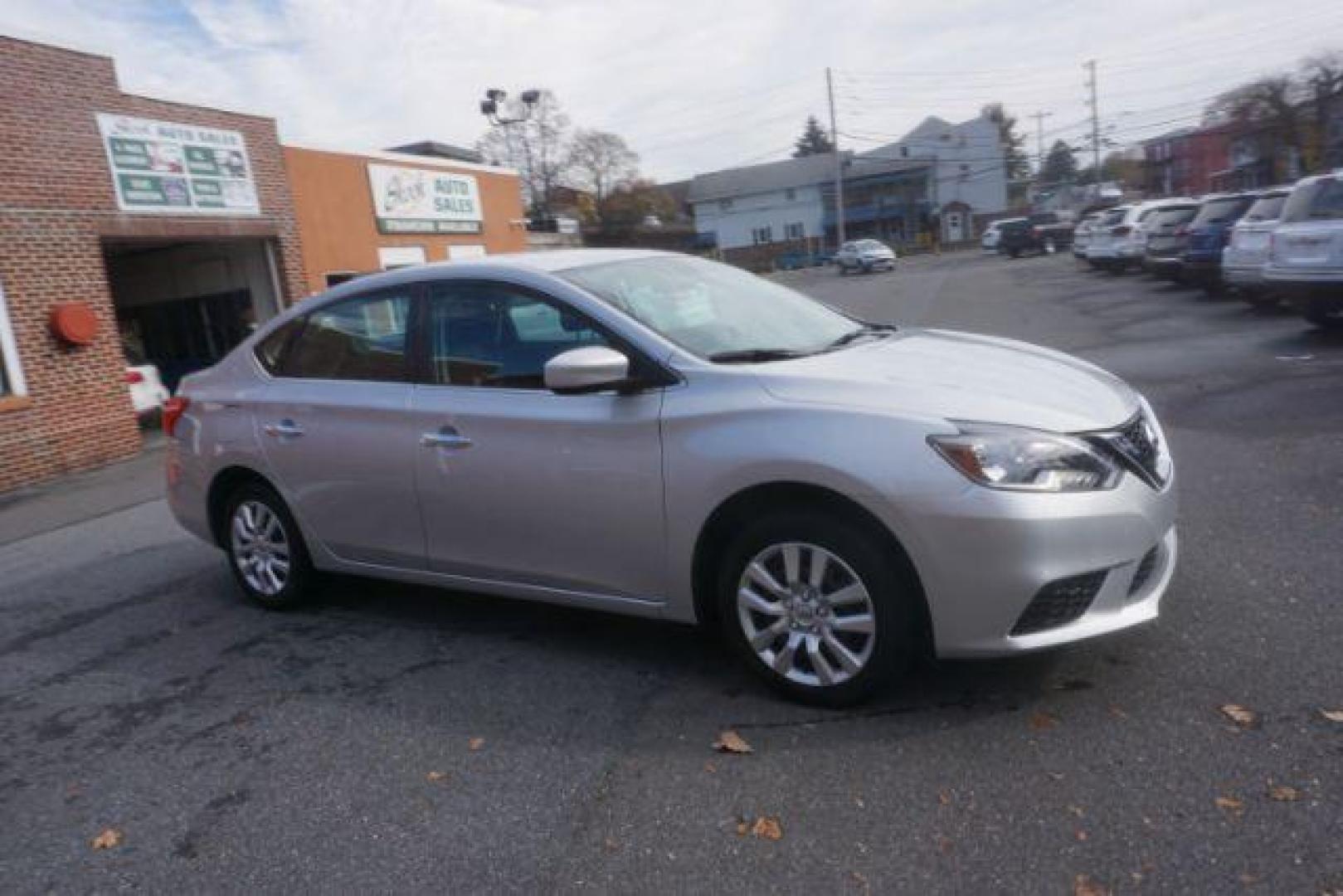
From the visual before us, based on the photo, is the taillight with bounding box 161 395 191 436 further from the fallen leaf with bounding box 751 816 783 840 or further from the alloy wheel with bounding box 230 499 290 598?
the fallen leaf with bounding box 751 816 783 840

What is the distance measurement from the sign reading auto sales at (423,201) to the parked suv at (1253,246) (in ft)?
45.4

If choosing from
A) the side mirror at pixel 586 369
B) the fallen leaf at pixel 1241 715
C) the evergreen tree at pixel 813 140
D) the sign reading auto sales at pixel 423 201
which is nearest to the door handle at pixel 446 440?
the side mirror at pixel 586 369

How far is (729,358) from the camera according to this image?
379cm

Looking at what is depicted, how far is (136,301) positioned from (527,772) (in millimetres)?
17698

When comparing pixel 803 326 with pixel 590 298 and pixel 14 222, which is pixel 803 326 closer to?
pixel 590 298

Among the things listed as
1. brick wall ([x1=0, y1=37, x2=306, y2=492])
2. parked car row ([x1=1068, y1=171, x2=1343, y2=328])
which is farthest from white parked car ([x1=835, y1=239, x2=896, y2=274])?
brick wall ([x1=0, y1=37, x2=306, y2=492])

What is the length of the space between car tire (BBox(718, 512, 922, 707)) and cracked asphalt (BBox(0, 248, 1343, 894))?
0.14 meters

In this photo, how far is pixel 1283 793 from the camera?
2.75 m

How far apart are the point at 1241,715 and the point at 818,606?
1.37 metres

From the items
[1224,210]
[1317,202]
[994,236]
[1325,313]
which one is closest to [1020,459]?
[1317,202]

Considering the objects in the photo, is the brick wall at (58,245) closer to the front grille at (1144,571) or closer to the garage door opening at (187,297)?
the garage door opening at (187,297)

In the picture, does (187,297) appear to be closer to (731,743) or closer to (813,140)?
(731,743)

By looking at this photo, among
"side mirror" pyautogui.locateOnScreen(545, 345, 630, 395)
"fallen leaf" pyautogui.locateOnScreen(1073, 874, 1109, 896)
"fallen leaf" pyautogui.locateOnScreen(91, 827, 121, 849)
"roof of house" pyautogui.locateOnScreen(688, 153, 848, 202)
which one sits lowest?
"fallen leaf" pyautogui.locateOnScreen(1073, 874, 1109, 896)

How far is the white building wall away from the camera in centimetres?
7506
